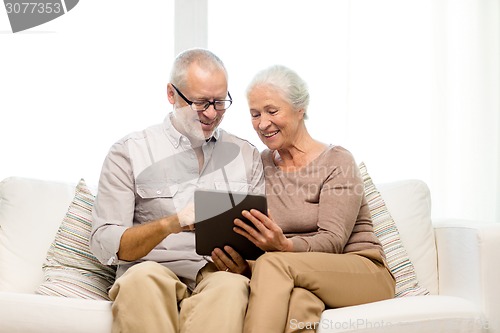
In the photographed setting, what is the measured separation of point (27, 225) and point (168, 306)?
823mm

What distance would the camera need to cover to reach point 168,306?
1.97 m

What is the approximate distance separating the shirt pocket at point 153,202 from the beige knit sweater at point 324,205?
36cm

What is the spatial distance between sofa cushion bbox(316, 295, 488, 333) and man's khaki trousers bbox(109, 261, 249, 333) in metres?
0.26

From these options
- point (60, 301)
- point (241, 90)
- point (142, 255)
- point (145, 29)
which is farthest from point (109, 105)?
point (60, 301)

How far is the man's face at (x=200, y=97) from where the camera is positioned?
2420 mm

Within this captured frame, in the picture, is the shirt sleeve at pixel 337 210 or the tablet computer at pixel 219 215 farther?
the shirt sleeve at pixel 337 210

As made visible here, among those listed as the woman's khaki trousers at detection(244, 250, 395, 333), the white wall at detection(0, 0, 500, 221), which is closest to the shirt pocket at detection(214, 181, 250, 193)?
the woman's khaki trousers at detection(244, 250, 395, 333)

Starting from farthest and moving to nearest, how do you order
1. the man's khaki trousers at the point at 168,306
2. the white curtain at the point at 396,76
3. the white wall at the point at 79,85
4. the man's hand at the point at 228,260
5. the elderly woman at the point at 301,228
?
1. the white curtain at the point at 396,76
2. the white wall at the point at 79,85
3. the man's hand at the point at 228,260
4. the elderly woman at the point at 301,228
5. the man's khaki trousers at the point at 168,306

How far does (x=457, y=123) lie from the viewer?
3.61 metres

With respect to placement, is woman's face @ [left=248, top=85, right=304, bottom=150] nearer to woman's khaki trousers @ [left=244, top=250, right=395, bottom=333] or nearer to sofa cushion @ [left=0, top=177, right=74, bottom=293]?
woman's khaki trousers @ [left=244, top=250, right=395, bottom=333]

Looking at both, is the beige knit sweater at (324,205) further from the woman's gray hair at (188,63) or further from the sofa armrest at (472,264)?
the woman's gray hair at (188,63)

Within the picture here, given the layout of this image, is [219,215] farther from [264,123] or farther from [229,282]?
[264,123]

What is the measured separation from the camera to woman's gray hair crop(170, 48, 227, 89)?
2.44m

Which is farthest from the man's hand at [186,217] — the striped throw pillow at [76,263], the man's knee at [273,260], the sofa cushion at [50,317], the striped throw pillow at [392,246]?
the striped throw pillow at [392,246]
